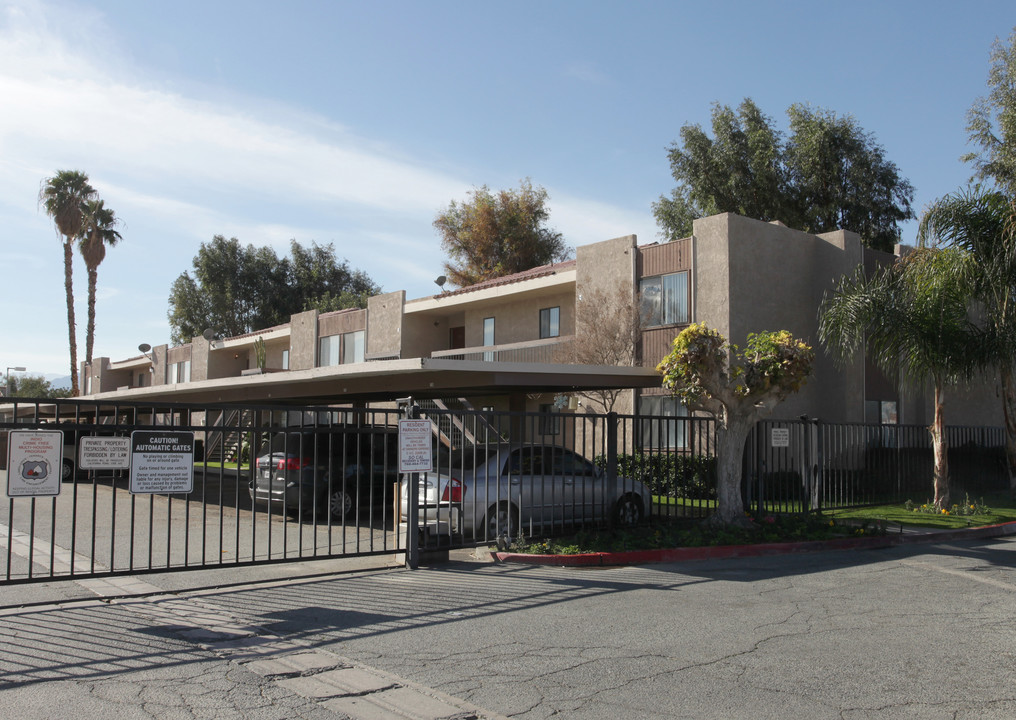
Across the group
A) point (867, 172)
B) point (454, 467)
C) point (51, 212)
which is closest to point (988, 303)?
point (454, 467)

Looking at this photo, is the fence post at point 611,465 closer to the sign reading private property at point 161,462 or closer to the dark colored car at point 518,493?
the dark colored car at point 518,493

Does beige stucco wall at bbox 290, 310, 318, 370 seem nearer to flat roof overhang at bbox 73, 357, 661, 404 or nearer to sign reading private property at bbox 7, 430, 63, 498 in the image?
flat roof overhang at bbox 73, 357, 661, 404

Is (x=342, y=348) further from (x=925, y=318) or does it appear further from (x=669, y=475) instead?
(x=925, y=318)

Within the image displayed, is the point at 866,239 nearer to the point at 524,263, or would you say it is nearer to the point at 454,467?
the point at 524,263

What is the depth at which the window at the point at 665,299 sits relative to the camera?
22125 mm

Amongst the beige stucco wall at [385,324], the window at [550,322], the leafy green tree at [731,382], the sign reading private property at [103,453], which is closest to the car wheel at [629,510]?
the leafy green tree at [731,382]

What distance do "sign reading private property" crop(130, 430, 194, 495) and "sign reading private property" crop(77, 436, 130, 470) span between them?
0.07m

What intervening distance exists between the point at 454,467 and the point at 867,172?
31.4 m

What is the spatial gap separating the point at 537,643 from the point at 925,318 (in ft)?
42.8

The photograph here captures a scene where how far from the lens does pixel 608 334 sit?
72.1 ft

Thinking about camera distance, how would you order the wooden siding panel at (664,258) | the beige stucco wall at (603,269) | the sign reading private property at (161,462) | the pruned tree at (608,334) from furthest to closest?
the beige stucco wall at (603,269) → the wooden siding panel at (664,258) → the pruned tree at (608,334) → the sign reading private property at (161,462)

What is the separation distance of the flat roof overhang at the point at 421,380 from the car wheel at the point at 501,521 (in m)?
2.50

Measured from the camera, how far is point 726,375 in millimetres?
12875

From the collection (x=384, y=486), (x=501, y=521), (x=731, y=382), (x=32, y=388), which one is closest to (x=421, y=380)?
(x=501, y=521)
